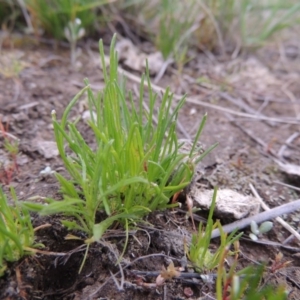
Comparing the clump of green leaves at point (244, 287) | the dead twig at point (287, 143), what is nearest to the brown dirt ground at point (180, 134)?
the dead twig at point (287, 143)

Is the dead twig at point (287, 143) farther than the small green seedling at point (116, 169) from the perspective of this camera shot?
Yes

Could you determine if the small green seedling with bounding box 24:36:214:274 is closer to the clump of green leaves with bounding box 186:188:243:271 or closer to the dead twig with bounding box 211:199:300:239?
the clump of green leaves with bounding box 186:188:243:271

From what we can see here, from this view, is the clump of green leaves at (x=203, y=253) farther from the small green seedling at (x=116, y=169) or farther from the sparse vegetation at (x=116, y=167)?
the small green seedling at (x=116, y=169)

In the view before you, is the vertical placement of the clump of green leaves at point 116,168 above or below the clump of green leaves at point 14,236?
above

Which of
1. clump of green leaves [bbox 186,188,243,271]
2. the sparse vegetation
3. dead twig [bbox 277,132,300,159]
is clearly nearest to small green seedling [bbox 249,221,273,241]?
the sparse vegetation

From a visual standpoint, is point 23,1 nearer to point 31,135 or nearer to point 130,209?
point 31,135
